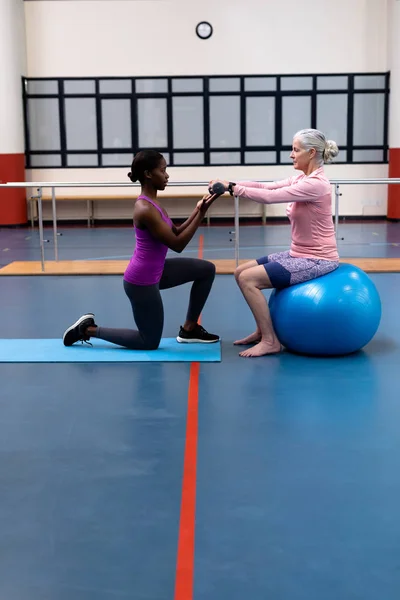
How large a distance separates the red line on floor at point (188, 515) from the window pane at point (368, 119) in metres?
10.9

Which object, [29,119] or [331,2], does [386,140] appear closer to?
[331,2]

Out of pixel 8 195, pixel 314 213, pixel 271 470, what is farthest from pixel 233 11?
pixel 271 470

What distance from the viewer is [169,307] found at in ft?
20.6

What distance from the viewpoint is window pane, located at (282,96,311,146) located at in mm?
13734

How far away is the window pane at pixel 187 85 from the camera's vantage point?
13.6m

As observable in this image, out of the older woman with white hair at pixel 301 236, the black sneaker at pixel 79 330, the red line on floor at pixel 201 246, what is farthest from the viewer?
the red line on floor at pixel 201 246

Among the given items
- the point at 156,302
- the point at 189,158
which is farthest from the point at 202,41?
the point at 156,302

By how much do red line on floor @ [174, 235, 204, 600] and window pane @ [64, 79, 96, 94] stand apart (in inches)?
425

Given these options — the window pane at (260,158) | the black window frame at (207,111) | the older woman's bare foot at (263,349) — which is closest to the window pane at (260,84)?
the black window frame at (207,111)

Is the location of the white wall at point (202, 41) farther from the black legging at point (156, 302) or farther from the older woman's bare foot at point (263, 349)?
the older woman's bare foot at point (263, 349)

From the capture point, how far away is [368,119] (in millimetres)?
13773

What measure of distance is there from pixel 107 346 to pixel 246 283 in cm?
104

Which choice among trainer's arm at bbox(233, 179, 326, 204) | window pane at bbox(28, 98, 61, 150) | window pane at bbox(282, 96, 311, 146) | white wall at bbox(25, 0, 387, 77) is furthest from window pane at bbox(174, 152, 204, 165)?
trainer's arm at bbox(233, 179, 326, 204)

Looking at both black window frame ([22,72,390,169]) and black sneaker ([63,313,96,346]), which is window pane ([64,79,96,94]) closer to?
black window frame ([22,72,390,169])
